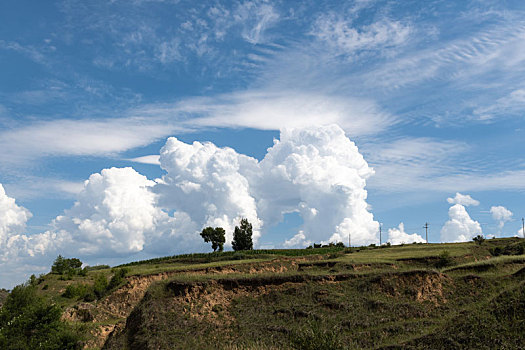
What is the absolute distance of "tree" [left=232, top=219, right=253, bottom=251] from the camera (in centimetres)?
10421

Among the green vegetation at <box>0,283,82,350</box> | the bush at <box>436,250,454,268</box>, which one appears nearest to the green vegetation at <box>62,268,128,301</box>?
the green vegetation at <box>0,283,82,350</box>

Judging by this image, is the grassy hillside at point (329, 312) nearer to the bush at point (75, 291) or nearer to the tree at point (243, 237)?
the bush at point (75, 291)

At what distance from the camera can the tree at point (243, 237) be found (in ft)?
342

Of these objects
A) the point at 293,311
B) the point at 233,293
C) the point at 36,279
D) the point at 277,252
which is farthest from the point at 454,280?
the point at 36,279

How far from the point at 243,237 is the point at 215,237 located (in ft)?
24.6

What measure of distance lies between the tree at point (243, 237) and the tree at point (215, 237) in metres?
3.16

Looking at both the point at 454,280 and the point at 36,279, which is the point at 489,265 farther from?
the point at 36,279

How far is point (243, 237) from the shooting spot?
343 feet

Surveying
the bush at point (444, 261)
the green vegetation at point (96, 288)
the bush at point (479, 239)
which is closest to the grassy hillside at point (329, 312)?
the bush at point (444, 261)

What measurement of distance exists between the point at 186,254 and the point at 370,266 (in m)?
53.5

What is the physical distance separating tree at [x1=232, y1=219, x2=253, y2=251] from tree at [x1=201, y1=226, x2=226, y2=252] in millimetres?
3158

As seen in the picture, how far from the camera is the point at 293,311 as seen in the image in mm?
26391

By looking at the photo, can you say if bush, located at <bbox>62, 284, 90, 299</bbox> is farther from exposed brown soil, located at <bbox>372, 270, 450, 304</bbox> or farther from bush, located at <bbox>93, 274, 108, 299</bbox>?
exposed brown soil, located at <bbox>372, 270, 450, 304</bbox>

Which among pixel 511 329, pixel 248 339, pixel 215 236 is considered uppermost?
pixel 215 236
